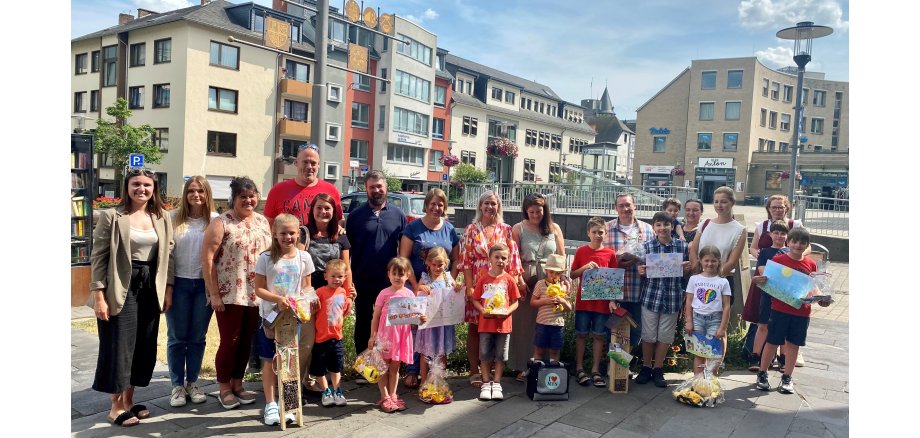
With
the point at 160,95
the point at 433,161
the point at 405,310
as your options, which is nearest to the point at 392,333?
the point at 405,310

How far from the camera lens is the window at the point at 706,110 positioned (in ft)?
154

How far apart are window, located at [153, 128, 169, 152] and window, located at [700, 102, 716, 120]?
3781 cm

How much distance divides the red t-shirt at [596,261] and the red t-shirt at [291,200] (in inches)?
84.9

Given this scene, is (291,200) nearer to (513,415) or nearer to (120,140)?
(513,415)

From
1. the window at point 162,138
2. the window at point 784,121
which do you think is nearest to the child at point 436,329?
the window at point 162,138

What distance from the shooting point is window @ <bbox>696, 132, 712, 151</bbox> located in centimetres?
4794

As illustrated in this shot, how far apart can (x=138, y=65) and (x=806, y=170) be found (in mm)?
33135

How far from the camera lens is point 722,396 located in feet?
16.4

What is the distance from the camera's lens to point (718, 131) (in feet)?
154

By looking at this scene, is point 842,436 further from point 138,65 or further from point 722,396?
point 138,65

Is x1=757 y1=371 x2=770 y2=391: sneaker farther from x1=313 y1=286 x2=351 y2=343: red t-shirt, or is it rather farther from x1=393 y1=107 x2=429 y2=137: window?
x1=393 y1=107 x2=429 y2=137: window

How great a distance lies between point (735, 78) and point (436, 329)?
1669 inches

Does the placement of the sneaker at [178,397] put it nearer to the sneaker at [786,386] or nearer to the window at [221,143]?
the sneaker at [786,386]

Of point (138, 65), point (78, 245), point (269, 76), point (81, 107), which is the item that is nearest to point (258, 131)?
point (269, 76)
